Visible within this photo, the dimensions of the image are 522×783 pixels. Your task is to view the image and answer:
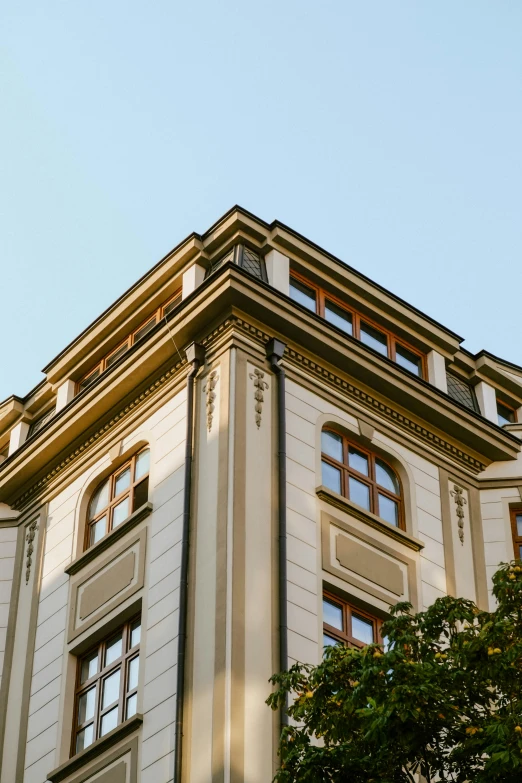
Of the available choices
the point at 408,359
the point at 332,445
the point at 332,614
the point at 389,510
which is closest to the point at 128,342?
the point at 332,445

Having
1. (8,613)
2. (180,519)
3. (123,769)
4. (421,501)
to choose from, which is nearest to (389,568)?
(421,501)

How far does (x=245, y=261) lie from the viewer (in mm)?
28844

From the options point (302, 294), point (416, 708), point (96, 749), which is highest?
point (302, 294)

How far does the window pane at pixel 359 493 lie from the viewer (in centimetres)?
2767

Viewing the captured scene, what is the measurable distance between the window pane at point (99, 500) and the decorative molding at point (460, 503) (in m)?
6.62

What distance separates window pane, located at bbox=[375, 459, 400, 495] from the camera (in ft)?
93.6

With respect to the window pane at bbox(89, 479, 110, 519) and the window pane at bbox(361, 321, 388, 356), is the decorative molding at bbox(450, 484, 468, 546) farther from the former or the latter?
the window pane at bbox(89, 479, 110, 519)

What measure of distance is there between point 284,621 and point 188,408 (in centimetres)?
490

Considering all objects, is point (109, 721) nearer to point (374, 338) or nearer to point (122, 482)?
point (122, 482)

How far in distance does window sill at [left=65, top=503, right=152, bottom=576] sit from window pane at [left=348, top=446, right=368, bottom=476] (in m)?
3.95

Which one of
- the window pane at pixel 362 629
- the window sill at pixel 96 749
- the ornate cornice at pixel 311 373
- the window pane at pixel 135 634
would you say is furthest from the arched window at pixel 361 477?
the window sill at pixel 96 749

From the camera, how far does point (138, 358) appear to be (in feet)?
94.3

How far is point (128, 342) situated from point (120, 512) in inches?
160

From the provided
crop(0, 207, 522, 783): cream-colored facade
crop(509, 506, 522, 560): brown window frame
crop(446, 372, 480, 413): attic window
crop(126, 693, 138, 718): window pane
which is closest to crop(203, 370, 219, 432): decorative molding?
crop(0, 207, 522, 783): cream-colored facade
